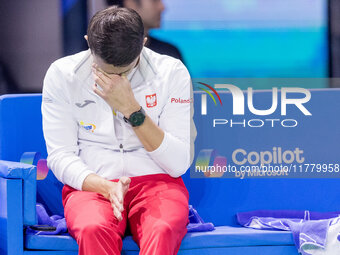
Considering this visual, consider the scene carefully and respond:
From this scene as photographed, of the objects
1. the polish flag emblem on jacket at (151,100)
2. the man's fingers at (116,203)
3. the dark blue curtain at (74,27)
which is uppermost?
the dark blue curtain at (74,27)

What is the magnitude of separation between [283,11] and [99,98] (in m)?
2.71

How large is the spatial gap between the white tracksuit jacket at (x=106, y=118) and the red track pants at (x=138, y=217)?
8 centimetres

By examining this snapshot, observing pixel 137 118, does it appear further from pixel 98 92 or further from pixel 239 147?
pixel 239 147

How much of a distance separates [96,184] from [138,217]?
23cm

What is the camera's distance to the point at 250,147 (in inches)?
122

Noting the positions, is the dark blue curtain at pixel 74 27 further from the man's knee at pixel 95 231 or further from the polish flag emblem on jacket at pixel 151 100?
the man's knee at pixel 95 231

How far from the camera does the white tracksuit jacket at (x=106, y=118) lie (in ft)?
8.52

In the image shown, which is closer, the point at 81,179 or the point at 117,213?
the point at 117,213

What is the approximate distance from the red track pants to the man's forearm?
31 millimetres

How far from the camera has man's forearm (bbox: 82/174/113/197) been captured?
2.48 metres

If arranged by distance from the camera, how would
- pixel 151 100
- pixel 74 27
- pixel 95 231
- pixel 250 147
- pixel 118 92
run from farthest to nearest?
pixel 74 27
pixel 250 147
pixel 151 100
pixel 118 92
pixel 95 231

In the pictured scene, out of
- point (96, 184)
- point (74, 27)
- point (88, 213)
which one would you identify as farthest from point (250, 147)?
point (74, 27)

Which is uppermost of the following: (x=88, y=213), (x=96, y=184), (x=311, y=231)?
(x=96, y=184)

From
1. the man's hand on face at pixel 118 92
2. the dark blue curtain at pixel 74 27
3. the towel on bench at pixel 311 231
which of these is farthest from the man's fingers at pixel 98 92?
the dark blue curtain at pixel 74 27
